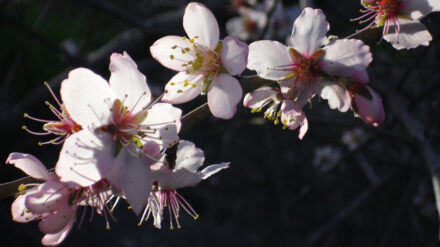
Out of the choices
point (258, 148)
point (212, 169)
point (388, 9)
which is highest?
point (388, 9)

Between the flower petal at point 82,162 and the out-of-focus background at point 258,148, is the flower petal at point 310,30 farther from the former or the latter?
the out-of-focus background at point 258,148

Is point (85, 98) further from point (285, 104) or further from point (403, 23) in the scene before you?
point (403, 23)

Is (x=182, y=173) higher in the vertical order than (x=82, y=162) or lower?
lower

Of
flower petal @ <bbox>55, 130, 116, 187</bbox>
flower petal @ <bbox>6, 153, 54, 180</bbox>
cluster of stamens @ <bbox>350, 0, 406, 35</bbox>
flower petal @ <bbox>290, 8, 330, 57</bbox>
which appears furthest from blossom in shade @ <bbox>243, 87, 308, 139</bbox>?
flower petal @ <bbox>6, 153, 54, 180</bbox>

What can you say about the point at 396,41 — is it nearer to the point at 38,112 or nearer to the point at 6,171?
the point at 38,112

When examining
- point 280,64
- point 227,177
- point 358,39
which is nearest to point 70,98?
point 280,64

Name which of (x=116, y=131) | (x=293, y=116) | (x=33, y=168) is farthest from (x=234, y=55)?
(x=33, y=168)
